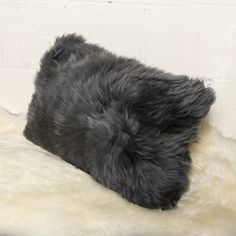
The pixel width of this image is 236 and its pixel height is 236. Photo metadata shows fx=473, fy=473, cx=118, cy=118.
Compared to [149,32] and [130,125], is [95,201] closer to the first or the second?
[130,125]

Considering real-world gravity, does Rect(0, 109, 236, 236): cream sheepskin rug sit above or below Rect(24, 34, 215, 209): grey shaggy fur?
below

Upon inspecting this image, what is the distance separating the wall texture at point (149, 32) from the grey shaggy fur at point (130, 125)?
0.99 ft

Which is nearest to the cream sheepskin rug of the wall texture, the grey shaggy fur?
the grey shaggy fur

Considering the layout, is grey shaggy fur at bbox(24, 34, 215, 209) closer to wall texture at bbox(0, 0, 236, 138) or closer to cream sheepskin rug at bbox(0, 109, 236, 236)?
cream sheepskin rug at bbox(0, 109, 236, 236)

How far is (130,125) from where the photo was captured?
914mm

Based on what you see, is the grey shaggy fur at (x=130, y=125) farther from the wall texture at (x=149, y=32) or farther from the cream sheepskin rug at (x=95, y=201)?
the wall texture at (x=149, y=32)

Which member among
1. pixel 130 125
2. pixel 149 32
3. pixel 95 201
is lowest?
pixel 95 201

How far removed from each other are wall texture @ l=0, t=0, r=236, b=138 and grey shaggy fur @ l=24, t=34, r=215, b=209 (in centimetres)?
30

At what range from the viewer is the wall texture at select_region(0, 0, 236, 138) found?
1.29 metres

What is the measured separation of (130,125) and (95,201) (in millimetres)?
164

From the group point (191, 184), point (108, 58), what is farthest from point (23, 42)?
point (191, 184)

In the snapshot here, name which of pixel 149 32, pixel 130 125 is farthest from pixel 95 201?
pixel 149 32

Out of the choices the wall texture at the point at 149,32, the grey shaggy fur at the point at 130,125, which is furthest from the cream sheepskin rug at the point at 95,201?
the wall texture at the point at 149,32

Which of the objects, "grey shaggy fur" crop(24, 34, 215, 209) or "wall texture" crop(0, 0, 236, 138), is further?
"wall texture" crop(0, 0, 236, 138)
